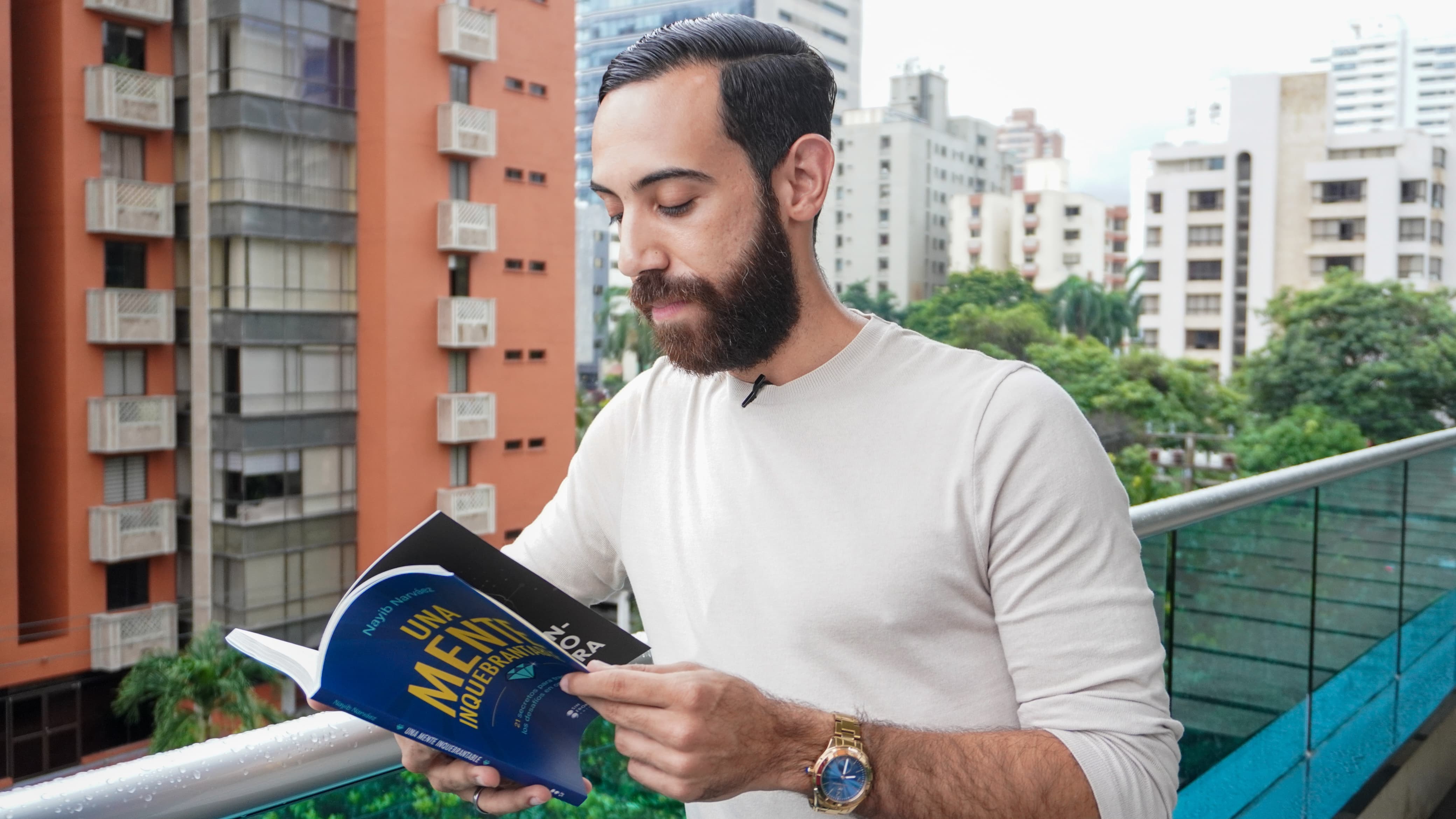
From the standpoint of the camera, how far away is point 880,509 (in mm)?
725

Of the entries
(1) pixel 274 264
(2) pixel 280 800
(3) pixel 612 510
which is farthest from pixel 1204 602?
(1) pixel 274 264

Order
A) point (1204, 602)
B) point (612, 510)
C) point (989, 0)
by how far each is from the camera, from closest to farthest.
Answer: point (612, 510), point (1204, 602), point (989, 0)

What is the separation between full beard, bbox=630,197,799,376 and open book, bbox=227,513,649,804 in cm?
20

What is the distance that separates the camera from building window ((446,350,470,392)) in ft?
41.5

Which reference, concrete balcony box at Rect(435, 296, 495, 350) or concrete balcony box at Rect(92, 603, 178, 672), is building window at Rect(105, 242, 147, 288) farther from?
concrete balcony box at Rect(92, 603, 178, 672)

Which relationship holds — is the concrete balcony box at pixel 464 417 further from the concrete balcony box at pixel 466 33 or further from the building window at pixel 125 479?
the concrete balcony box at pixel 466 33

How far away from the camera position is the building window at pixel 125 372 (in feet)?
34.4

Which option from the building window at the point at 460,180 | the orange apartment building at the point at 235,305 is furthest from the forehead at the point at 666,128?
the building window at the point at 460,180

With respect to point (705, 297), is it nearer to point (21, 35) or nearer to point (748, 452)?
point (748, 452)

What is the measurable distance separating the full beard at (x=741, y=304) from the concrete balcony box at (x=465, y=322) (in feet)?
38.5

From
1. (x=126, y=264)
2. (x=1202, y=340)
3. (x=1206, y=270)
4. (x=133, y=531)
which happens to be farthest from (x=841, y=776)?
(x=1202, y=340)

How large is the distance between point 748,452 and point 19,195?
10962 millimetres

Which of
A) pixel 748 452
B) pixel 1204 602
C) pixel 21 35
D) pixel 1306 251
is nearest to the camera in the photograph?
pixel 748 452

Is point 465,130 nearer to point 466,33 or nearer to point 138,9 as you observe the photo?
point 466,33
